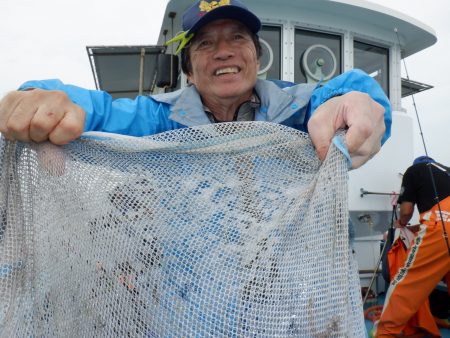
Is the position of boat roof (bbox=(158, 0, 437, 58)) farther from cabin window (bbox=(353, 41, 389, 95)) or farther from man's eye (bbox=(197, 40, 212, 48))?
man's eye (bbox=(197, 40, 212, 48))

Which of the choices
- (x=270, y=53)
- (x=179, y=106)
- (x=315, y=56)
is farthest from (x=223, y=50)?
(x=315, y=56)

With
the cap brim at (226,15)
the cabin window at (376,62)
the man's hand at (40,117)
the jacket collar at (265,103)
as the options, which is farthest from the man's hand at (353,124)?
the cabin window at (376,62)

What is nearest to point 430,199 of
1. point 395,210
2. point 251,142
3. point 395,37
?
point 395,210

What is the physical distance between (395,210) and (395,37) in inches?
81.3

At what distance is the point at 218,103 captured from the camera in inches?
64.5

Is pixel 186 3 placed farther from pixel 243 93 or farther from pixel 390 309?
pixel 390 309

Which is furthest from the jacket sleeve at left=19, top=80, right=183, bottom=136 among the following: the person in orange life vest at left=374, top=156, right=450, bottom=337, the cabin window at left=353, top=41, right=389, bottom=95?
the cabin window at left=353, top=41, right=389, bottom=95

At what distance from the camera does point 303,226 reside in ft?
3.89

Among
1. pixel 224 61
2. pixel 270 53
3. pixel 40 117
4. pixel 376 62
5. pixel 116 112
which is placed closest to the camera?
pixel 40 117

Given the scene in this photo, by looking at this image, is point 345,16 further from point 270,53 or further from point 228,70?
point 228,70

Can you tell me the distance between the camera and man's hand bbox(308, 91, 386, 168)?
3.73ft

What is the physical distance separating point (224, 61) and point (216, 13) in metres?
0.17

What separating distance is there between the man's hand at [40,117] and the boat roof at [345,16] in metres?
3.45

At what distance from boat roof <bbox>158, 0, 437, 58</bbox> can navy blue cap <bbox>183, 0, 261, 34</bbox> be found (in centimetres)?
291
